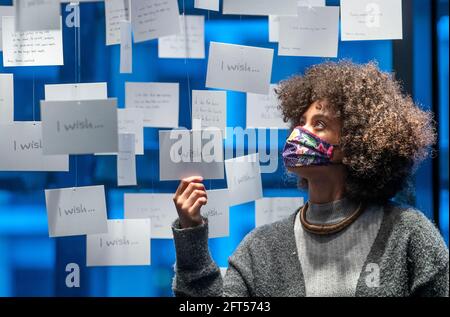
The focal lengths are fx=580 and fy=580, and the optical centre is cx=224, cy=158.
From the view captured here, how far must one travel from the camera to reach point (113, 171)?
5.96ft

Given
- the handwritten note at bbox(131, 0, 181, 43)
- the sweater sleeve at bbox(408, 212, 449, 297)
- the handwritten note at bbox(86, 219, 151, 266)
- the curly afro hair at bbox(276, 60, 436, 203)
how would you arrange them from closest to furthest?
the sweater sleeve at bbox(408, 212, 449, 297), the curly afro hair at bbox(276, 60, 436, 203), the handwritten note at bbox(131, 0, 181, 43), the handwritten note at bbox(86, 219, 151, 266)

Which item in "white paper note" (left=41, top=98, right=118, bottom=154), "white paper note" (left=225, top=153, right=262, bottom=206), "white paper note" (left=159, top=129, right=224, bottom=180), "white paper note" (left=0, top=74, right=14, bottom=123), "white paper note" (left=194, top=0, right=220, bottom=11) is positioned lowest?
"white paper note" (left=225, top=153, right=262, bottom=206)

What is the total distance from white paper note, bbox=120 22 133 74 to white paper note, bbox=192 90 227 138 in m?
0.22

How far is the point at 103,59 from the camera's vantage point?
5.97ft

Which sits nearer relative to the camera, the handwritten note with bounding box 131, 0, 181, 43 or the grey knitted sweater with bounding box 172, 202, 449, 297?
the grey knitted sweater with bounding box 172, 202, 449, 297

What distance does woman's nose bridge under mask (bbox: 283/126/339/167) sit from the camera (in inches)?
59.2

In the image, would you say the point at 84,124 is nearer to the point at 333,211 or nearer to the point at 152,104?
the point at 152,104

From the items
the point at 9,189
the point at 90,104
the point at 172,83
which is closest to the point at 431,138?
the point at 172,83

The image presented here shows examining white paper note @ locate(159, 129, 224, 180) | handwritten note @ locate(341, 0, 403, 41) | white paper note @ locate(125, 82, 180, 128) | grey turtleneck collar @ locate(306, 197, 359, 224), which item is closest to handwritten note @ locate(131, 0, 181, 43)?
white paper note @ locate(125, 82, 180, 128)

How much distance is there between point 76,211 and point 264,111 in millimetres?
651

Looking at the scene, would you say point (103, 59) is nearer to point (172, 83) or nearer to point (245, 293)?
point (172, 83)

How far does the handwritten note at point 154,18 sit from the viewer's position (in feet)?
5.48

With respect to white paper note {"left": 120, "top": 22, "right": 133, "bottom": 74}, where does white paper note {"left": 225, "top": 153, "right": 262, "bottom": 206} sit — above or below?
below

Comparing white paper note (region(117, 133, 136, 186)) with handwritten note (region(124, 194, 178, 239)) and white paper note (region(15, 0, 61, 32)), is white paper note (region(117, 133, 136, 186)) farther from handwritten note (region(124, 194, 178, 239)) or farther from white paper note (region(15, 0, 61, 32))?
white paper note (region(15, 0, 61, 32))
